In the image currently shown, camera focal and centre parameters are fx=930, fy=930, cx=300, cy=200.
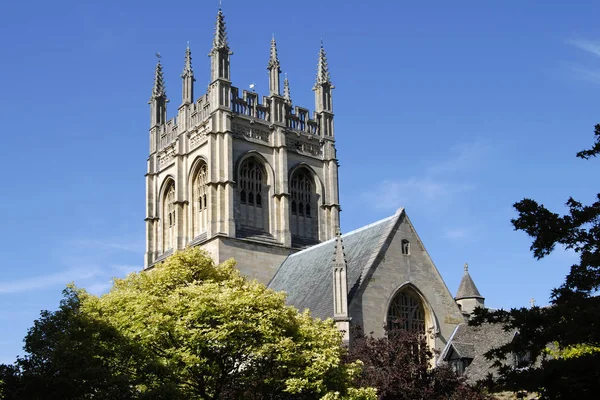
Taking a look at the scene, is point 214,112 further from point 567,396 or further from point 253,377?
point 567,396

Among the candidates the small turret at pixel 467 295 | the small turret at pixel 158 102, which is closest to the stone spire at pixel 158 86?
the small turret at pixel 158 102

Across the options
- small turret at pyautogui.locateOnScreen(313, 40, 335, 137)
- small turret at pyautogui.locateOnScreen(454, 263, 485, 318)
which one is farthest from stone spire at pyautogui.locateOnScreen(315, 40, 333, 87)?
small turret at pyautogui.locateOnScreen(454, 263, 485, 318)

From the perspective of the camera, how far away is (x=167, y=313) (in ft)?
107

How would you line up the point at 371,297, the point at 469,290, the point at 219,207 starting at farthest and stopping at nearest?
the point at 219,207, the point at 469,290, the point at 371,297

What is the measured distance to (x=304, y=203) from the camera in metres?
58.1

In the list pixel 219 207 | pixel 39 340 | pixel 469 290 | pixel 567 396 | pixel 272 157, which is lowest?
pixel 567 396

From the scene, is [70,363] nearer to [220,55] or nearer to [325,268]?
[325,268]

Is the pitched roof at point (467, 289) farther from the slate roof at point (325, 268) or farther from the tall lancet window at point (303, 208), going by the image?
the tall lancet window at point (303, 208)

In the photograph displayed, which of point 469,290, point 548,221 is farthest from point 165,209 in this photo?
point 548,221

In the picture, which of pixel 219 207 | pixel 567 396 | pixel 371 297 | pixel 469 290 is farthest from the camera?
pixel 219 207

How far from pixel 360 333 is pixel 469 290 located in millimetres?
12146

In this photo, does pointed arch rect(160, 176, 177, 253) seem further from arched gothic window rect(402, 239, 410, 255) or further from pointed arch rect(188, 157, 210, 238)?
arched gothic window rect(402, 239, 410, 255)

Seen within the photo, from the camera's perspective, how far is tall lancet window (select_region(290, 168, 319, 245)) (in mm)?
57169

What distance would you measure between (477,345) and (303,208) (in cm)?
1900
